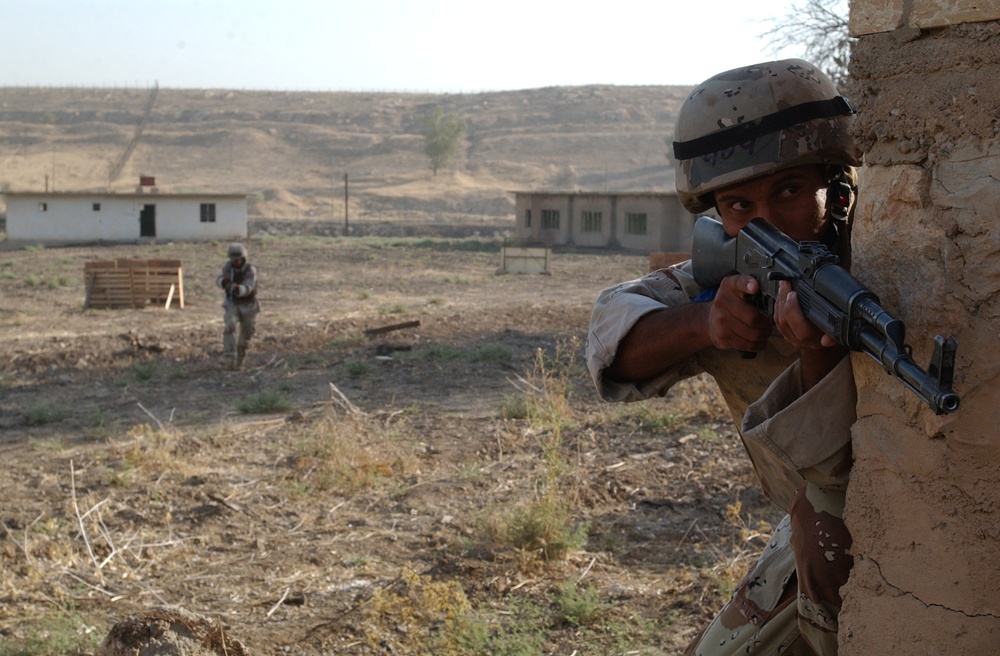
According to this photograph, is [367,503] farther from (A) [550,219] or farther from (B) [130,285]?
(A) [550,219]

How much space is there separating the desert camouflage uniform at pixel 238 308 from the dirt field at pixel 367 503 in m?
0.34

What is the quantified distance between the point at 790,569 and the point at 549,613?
2.51 metres

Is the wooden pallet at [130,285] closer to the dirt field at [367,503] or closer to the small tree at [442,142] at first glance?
the dirt field at [367,503]

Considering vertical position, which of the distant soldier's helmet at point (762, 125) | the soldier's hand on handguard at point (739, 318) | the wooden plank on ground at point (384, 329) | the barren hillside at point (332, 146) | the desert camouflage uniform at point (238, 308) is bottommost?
the wooden plank on ground at point (384, 329)

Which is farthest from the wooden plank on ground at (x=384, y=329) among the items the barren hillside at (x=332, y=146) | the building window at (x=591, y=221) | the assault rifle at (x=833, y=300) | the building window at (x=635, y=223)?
the barren hillside at (x=332, y=146)

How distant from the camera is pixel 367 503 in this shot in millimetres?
6461

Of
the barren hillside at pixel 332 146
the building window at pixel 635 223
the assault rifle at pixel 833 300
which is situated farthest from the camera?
the barren hillside at pixel 332 146

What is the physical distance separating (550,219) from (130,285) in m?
23.4

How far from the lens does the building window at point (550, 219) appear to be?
133 ft

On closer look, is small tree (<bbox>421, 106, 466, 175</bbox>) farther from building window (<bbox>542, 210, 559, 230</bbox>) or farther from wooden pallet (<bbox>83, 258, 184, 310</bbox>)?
wooden pallet (<bbox>83, 258, 184, 310</bbox>)

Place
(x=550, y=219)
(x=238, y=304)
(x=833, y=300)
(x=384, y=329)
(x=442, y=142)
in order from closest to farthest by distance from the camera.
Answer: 1. (x=833, y=300)
2. (x=238, y=304)
3. (x=384, y=329)
4. (x=550, y=219)
5. (x=442, y=142)

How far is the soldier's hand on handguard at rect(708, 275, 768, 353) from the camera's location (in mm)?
1878

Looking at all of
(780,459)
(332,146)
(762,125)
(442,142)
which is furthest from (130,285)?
(332,146)

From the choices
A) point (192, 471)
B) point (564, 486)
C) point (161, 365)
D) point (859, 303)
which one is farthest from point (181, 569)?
point (161, 365)
